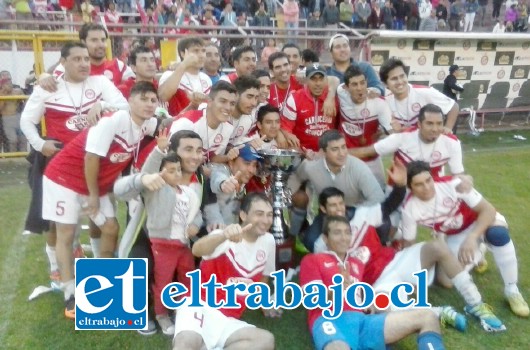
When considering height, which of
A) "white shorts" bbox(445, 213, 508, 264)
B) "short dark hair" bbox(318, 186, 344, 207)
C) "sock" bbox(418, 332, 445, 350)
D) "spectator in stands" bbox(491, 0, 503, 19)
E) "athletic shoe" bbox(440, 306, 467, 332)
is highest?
"spectator in stands" bbox(491, 0, 503, 19)

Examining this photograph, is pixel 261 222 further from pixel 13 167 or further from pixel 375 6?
pixel 375 6

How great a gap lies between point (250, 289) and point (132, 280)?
0.84 m

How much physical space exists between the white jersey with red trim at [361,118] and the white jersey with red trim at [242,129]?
938mm

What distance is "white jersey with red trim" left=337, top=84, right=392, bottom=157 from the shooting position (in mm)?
5162

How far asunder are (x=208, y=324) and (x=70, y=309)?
1287 mm

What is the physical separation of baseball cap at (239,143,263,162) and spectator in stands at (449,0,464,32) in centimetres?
1469

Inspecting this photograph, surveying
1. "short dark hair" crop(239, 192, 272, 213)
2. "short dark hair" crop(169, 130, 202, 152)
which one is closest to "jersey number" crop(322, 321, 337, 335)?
"short dark hair" crop(239, 192, 272, 213)

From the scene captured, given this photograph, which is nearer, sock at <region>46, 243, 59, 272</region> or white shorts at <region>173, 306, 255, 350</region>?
white shorts at <region>173, 306, 255, 350</region>

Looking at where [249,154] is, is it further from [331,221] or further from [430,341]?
[430,341]

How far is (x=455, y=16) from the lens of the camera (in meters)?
17.5

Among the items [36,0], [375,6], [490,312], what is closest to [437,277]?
[490,312]

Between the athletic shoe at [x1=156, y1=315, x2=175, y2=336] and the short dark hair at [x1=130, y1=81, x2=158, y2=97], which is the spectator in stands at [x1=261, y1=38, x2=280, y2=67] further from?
the athletic shoe at [x1=156, y1=315, x2=175, y2=336]

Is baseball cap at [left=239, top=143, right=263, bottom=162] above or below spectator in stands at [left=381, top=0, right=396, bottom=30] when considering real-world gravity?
below

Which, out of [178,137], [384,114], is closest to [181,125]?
[178,137]
